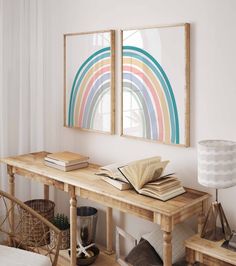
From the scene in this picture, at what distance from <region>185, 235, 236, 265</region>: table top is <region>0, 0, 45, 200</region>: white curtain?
5.53ft

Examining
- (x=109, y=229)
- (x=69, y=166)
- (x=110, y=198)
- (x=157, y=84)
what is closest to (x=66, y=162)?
(x=69, y=166)

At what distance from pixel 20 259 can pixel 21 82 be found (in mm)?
1537

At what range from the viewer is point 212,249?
208 cm

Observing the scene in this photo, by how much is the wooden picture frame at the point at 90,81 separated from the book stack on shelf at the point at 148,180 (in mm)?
620

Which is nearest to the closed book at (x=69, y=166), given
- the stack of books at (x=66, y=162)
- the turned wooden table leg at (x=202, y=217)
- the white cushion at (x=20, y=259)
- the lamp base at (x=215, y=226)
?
the stack of books at (x=66, y=162)

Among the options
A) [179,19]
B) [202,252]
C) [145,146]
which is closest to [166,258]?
[202,252]

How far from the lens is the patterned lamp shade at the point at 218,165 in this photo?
81.5 inches

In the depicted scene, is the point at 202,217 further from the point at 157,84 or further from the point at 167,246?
the point at 157,84

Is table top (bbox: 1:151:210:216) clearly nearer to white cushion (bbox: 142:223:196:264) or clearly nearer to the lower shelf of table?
white cushion (bbox: 142:223:196:264)

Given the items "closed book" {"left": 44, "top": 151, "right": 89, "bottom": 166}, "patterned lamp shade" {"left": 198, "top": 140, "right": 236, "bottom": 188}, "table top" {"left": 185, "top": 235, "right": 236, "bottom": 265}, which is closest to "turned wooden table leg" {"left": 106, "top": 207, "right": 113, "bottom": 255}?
"closed book" {"left": 44, "top": 151, "right": 89, "bottom": 166}

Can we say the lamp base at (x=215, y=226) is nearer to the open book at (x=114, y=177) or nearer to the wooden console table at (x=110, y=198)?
the wooden console table at (x=110, y=198)

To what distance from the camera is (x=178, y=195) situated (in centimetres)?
236

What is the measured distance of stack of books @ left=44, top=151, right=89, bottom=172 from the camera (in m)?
2.81

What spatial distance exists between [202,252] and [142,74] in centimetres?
120
